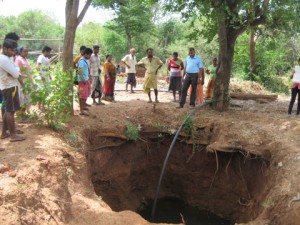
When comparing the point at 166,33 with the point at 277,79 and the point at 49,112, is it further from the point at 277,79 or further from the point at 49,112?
the point at 49,112

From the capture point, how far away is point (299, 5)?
7.69m

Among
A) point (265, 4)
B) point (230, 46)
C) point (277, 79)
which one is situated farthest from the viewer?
point (277, 79)

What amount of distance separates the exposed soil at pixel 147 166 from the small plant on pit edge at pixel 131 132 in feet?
0.43

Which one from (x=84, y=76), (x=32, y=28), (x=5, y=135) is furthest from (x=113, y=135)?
(x=32, y=28)

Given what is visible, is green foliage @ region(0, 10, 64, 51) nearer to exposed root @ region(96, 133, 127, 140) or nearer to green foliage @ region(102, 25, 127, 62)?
green foliage @ region(102, 25, 127, 62)

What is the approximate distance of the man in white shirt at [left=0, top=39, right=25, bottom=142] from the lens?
16.6ft

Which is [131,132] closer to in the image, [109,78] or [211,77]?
[109,78]

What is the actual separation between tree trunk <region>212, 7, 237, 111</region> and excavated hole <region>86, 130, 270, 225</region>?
1366 millimetres

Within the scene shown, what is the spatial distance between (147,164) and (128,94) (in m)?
3.29

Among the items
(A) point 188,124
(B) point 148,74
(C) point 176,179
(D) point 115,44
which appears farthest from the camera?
(D) point 115,44

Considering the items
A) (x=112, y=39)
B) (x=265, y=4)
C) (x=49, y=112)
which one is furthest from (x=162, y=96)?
(x=112, y=39)

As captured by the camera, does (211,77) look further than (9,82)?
Yes

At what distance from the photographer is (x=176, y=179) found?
9016 mm

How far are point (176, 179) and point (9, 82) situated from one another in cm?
540
